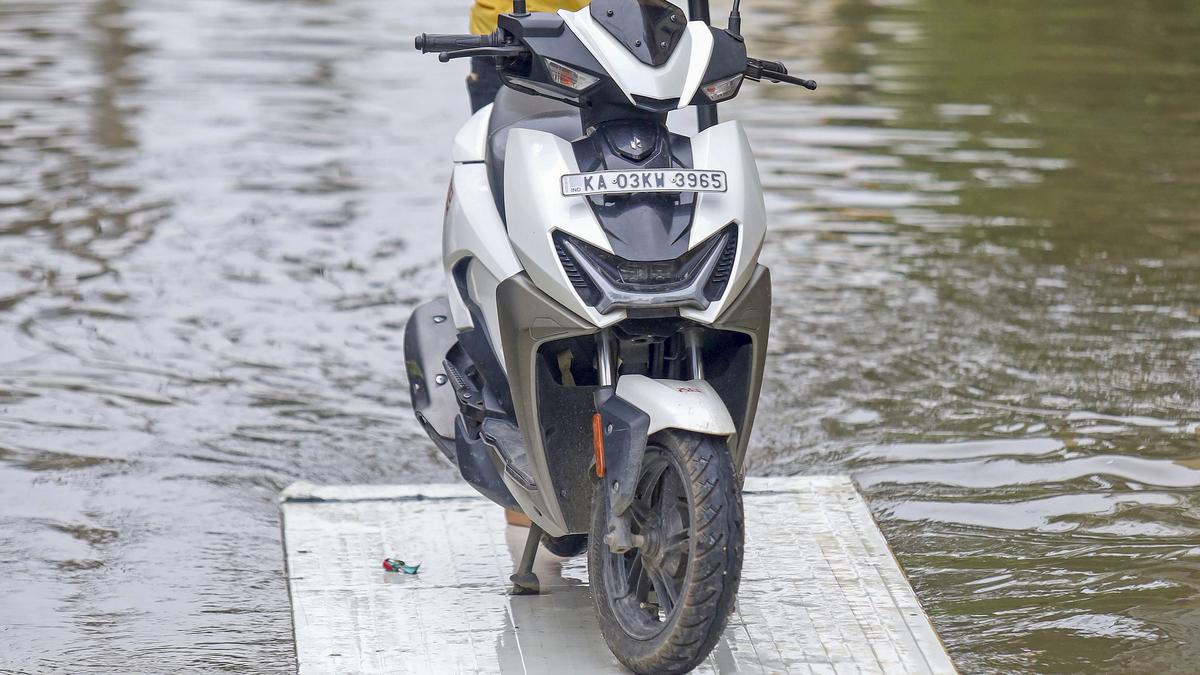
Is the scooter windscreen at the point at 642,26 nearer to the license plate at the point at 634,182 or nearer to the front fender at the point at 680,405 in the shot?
the license plate at the point at 634,182

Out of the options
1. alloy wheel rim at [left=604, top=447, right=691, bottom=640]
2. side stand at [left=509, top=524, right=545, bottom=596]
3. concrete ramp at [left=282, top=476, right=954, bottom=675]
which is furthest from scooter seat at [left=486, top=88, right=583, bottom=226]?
concrete ramp at [left=282, top=476, right=954, bottom=675]

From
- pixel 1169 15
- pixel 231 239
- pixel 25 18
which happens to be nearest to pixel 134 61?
pixel 25 18

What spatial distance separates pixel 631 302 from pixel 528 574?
939mm

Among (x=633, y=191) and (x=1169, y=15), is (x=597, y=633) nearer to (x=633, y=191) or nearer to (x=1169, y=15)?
(x=633, y=191)

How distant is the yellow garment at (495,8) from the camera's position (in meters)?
4.60

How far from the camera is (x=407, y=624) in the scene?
12.6ft

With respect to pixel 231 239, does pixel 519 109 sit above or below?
→ above

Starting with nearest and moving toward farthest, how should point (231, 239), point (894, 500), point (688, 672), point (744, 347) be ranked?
point (688, 672), point (744, 347), point (894, 500), point (231, 239)

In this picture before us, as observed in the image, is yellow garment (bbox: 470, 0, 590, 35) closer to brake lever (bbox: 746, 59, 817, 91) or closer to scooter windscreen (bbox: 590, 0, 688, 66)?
brake lever (bbox: 746, 59, 817, 91)

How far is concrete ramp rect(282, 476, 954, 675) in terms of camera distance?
3658 millimetres

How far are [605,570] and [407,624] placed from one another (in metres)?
0.52

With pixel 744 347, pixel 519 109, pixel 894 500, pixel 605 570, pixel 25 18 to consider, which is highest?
pixel 519 109

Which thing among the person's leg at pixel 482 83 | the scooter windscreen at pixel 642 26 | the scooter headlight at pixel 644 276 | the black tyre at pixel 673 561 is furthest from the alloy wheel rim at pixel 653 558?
the person's leg at pixel 482 83

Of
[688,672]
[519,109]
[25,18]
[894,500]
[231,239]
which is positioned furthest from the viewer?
[25,18]
